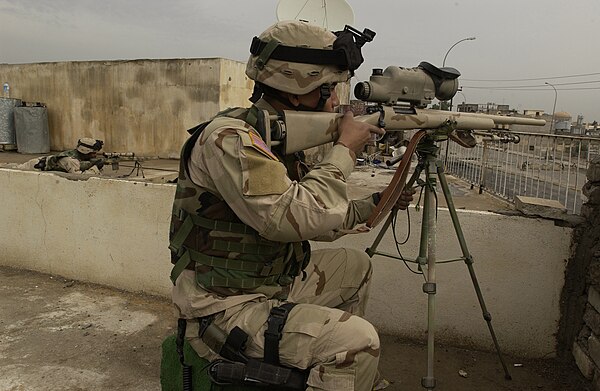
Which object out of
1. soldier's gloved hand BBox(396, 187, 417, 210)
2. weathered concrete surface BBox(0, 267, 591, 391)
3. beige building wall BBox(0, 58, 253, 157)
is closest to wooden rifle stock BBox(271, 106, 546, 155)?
soldier's gloved hand BBox(396, 187, 417, 210)

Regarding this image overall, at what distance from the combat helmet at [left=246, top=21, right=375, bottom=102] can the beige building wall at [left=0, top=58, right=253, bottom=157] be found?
9.03 meters

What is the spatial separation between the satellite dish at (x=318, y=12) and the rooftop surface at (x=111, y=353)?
2279mm

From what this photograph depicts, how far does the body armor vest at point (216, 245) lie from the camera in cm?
196

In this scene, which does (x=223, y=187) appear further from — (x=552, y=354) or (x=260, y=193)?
(x=552, y=354)

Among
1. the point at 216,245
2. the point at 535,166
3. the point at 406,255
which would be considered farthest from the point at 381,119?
the point at 535,166

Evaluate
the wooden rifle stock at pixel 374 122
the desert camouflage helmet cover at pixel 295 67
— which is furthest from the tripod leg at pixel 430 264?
the desert camouflage helmet cover at pixel 295 67

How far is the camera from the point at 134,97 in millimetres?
11805

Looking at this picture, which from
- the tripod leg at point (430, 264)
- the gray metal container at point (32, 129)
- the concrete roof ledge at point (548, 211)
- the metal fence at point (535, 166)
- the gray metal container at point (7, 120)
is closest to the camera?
the tripod leg at point (430, 264)

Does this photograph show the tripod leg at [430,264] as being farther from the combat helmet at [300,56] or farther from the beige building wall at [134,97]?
the beige building wall at [134,97]

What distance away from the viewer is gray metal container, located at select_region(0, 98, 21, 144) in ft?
41.8

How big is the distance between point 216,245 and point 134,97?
1077 centimetres

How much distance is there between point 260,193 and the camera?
1.78 meters

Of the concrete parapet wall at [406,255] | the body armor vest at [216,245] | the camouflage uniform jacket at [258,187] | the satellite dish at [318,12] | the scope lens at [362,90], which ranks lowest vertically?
the concrete parapet wall at [406,255]

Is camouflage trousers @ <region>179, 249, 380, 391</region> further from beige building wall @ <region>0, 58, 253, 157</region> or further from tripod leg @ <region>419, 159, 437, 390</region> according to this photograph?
beige building wall @ <region>0, 58, 253, 157</region>
